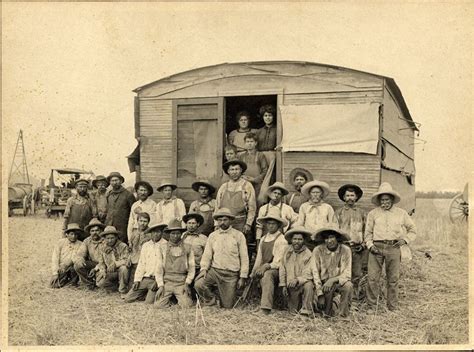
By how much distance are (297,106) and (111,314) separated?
4.30 metres

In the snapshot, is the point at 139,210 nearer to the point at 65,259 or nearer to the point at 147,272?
the point at 147,272

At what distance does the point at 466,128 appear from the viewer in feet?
22.2

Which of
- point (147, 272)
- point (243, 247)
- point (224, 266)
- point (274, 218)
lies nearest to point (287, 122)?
point (274, 218)

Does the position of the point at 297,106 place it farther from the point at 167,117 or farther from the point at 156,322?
the point at 156,322

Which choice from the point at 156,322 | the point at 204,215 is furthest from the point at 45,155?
the point at 156,322

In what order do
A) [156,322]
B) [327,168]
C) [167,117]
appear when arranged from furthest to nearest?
[167,117] < [327,168] < [156,322]

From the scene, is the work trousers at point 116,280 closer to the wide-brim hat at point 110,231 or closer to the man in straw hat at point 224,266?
the wide-brim hat at point 110,231

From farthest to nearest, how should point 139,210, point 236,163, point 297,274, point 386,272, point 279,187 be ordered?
1. point 139,210
2. point 236,163
3. point 279,187
4. point 386,272
5. point 297,274

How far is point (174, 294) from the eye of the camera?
6.83m

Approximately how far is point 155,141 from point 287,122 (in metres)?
2.45

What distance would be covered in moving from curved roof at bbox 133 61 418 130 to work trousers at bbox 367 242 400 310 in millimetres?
2695

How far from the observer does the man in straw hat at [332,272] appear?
628 centimetres

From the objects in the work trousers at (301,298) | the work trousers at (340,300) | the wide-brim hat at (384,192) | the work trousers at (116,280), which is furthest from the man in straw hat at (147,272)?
the wide-brim hat at (384,192)

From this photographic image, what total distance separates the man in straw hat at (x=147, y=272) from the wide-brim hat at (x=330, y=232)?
229 cm
